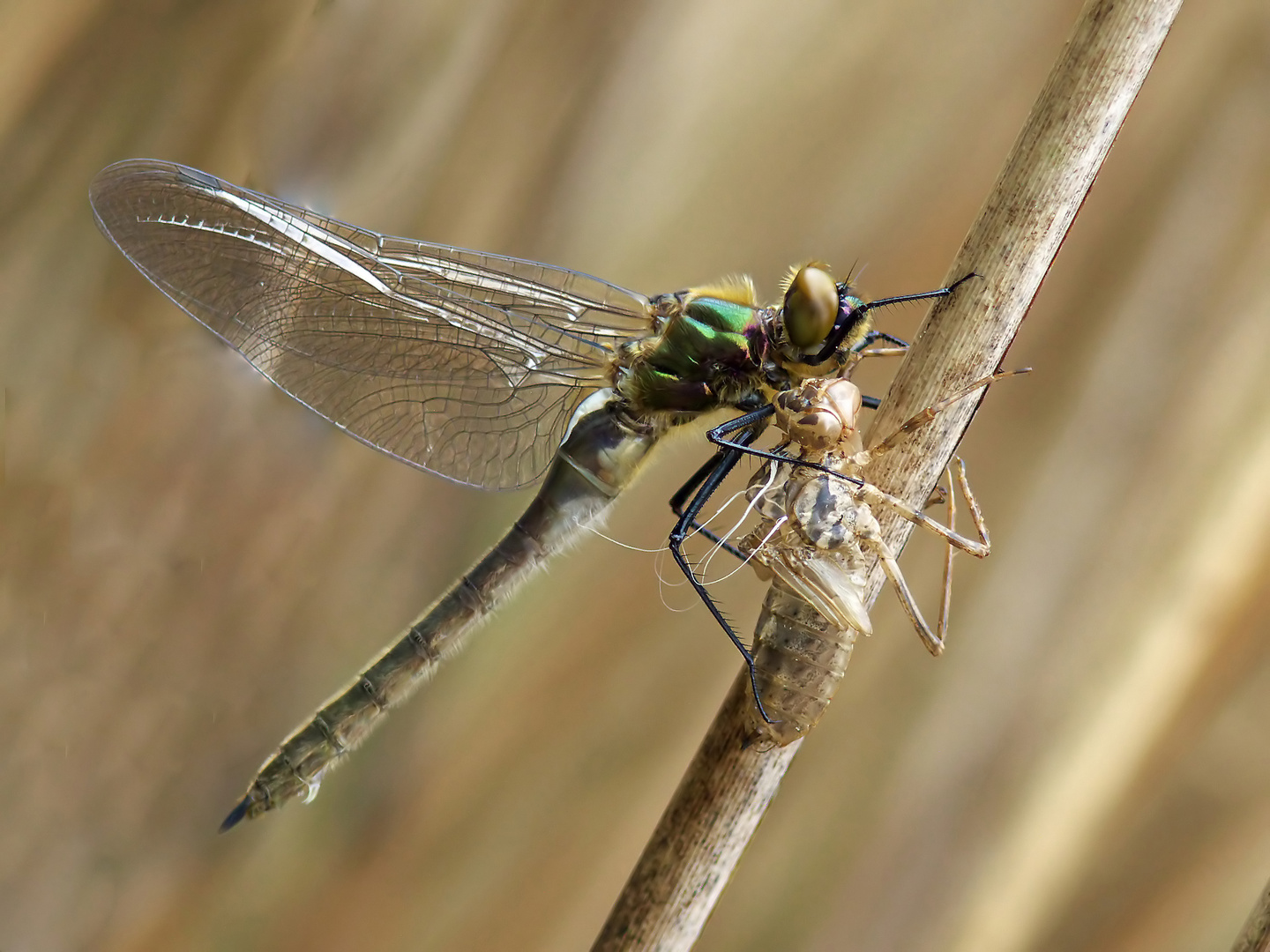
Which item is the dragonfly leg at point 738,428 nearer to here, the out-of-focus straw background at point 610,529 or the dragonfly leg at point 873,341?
the dragonfly leg at point 873,341

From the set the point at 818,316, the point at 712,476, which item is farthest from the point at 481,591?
the point at 818,316

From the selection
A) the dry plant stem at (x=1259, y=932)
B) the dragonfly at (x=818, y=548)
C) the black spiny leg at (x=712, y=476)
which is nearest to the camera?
the dry plant stem at (x=1259, y=932)

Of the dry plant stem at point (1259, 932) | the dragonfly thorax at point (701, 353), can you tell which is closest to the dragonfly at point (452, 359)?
the dragonfly thorax at point (701, 353)

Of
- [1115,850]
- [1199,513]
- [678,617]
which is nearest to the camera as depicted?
[1199,513]

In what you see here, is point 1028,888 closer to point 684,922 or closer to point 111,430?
point 684,922

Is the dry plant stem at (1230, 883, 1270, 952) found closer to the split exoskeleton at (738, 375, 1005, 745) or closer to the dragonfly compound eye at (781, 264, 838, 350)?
the split exoskeleton at (738, 375, 1005, 745)

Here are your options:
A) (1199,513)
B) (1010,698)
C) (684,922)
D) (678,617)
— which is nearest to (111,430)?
(678,617)
